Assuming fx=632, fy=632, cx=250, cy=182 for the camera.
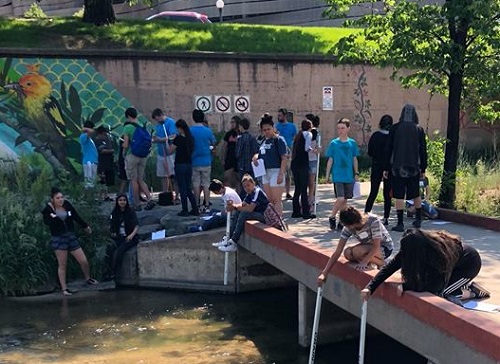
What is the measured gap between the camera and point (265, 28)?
20.2 meters

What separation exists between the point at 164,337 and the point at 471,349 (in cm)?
434

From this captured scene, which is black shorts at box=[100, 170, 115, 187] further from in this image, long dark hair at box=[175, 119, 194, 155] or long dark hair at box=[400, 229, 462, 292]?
long dark hair at box=[400, 229, 462, 292]

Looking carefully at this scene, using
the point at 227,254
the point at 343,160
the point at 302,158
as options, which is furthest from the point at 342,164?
the point at 227,254

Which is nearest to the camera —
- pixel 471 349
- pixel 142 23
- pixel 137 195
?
pixel 471 349

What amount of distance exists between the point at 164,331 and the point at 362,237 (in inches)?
125

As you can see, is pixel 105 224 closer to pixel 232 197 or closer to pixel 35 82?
pixel 232 197

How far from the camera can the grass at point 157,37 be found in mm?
16781

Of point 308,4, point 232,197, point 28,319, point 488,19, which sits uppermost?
point 308,4

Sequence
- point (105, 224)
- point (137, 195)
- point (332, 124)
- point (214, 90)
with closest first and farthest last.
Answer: point (105, 224)
point (137, 195)
point (214, 90)
point (332, 124)

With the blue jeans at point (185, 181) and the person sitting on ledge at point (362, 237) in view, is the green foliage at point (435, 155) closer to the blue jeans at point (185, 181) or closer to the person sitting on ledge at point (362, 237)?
the blue jeans at point (185, 181)

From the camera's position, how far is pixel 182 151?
34.0ft

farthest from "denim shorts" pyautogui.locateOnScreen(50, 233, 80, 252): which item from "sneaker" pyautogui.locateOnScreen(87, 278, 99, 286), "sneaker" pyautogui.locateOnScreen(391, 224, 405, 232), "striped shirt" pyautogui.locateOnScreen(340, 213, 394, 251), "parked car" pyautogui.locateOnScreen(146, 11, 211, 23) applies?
"parked car" pyautogui.locateOnScreen(146, 11, 211, 23)

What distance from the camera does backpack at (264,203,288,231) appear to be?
29.6 feet

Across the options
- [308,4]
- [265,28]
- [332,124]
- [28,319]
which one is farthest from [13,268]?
[308,4]
